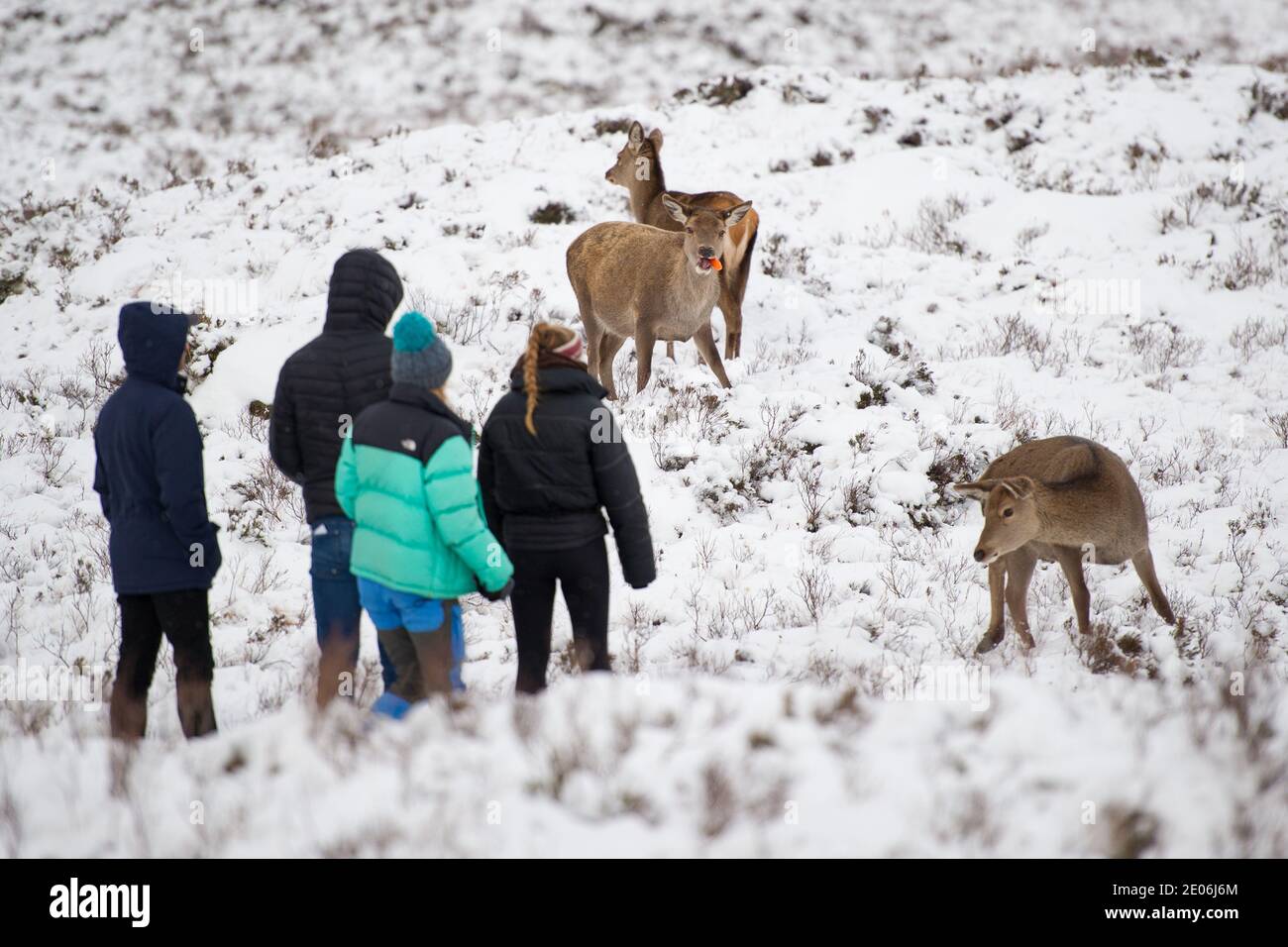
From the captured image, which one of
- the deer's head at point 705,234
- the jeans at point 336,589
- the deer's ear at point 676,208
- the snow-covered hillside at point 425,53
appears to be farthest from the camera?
the snow-covered hillside at point 425,53

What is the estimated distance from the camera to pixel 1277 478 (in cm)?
797

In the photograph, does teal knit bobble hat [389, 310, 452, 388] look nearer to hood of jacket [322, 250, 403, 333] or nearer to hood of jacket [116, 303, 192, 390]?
hood of jacket [322, 250, 403, 333]

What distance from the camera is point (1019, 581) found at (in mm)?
6371

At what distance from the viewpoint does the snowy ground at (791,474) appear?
3.37 metres

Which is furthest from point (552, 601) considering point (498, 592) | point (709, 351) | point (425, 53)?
point (425, 53)

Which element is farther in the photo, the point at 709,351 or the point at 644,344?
the point at 709,351

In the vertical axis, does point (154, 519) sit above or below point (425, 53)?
below

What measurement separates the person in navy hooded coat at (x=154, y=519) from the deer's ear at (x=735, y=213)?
18.4 ft

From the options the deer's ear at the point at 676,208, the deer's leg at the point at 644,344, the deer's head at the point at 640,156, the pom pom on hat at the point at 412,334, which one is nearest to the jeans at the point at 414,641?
the pom pom on hat at the point at 412,334

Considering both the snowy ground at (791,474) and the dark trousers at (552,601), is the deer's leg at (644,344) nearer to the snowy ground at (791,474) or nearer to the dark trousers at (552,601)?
the snowy ground at (791,474)

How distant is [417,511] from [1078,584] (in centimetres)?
435

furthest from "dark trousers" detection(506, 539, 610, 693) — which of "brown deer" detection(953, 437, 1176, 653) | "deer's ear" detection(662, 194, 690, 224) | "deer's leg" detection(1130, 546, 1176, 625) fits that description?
"deer's ear" detection(662, 194, 690, 224)

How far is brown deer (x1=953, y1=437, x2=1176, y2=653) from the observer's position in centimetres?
602

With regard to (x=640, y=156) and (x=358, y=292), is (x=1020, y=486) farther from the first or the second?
(x=640, y=156)
